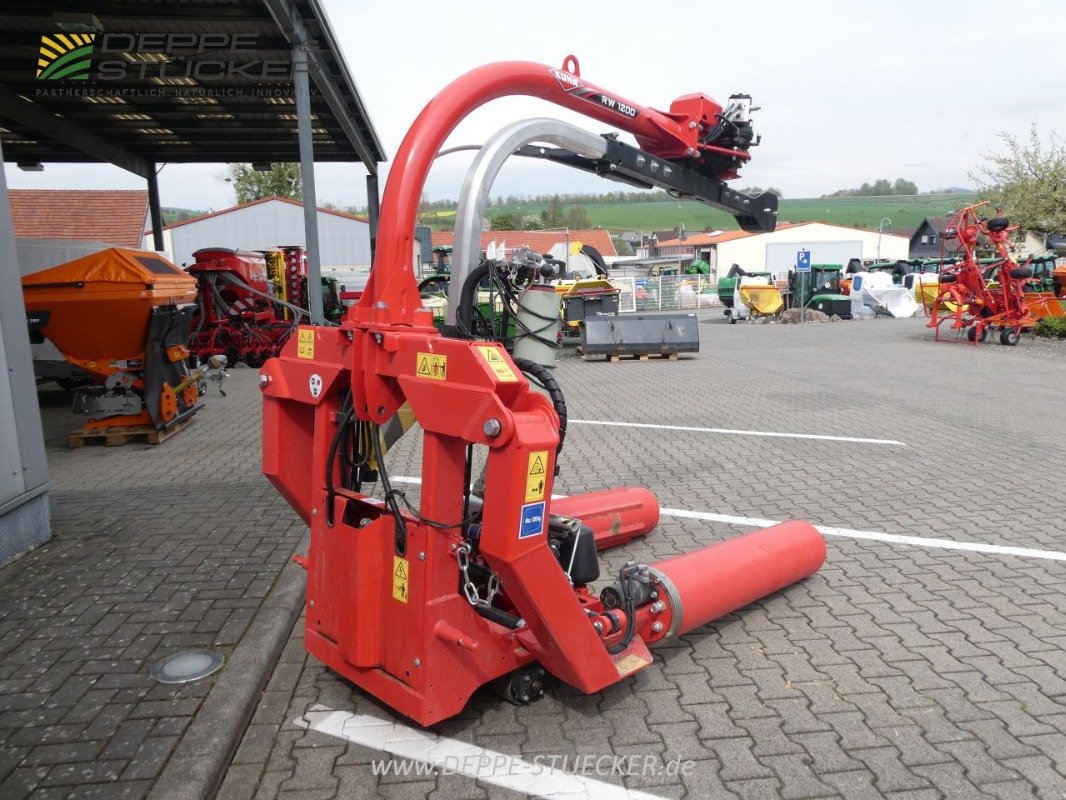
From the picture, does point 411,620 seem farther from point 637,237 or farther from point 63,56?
point 637,237

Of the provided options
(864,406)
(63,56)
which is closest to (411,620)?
(864,406)

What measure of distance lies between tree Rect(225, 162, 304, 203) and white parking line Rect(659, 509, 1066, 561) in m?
51.9

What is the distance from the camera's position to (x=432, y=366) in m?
2.82

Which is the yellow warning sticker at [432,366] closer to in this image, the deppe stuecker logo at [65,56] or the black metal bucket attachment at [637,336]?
the deppe stuecker logo at [65,56]

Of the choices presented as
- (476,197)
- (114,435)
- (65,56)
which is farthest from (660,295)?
(476,197)

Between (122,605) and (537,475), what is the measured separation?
111 inches

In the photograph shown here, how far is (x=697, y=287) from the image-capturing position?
40.3 meters

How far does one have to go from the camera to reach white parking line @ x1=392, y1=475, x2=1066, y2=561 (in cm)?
484

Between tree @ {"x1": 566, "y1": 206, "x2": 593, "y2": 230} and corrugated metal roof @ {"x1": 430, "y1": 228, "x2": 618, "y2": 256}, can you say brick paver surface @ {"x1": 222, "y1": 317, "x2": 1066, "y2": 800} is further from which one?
tree @ {"x1": 566, "y1": 206, "x2": 593, "y2": 230}

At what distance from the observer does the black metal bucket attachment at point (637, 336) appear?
49.6 ft

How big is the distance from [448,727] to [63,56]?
10342 millimetres

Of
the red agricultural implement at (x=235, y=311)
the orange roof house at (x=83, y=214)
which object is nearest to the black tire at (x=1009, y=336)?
the red agricultural implement at (x=235, y=311)

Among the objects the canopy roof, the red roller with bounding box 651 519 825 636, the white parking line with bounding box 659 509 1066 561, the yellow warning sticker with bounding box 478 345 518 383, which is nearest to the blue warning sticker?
the yellow warning sticker with bounding box 478 345 518 383

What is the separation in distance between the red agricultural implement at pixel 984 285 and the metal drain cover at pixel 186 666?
54.3 ft
